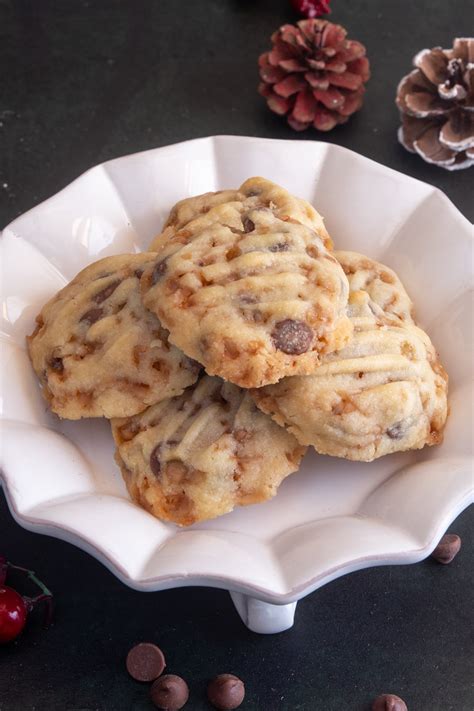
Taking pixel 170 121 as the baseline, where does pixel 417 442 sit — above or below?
below

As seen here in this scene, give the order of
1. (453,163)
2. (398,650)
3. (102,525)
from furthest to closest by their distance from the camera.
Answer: (453,163) → (398,650) → (102,525)

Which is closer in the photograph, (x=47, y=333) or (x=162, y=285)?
(x=162, y=285)

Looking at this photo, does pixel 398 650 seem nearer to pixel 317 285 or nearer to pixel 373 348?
pixel 373 348

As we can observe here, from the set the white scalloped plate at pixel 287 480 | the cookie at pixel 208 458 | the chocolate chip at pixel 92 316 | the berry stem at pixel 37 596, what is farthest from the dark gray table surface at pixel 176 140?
the chocolate chip at pixel 92 316

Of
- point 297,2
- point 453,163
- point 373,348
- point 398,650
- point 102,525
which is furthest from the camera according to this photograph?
point 297,2

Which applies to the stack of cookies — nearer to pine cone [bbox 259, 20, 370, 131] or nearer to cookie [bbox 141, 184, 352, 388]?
cookie [bbox 141, 184, 352, 388]

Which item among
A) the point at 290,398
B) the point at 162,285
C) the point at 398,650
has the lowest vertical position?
the point at 398,650

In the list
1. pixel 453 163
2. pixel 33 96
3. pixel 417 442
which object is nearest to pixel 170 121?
pixel 33 96
